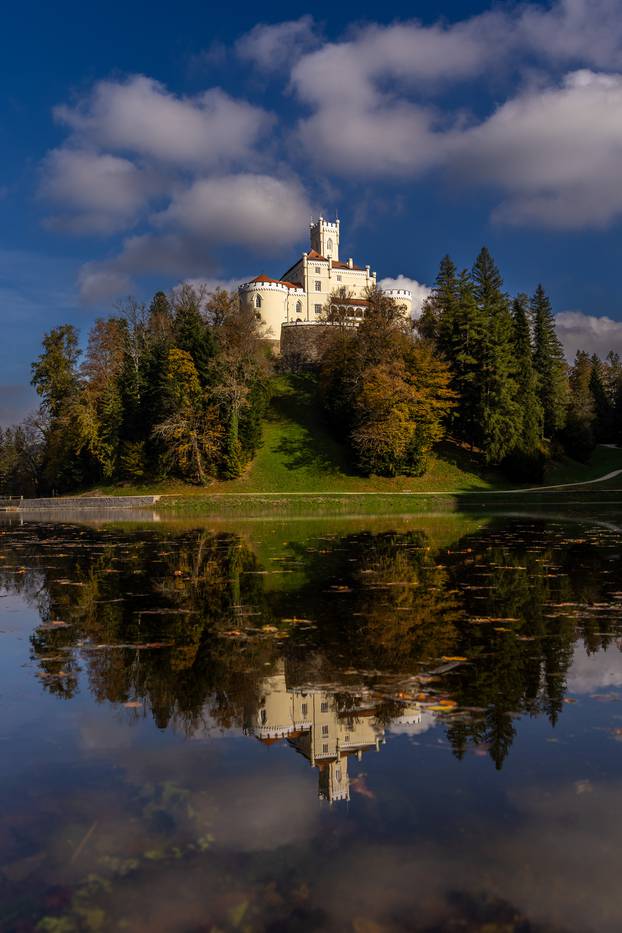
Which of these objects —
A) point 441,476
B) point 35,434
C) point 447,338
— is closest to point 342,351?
point 447,338

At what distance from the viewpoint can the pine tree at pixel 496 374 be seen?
5425cm

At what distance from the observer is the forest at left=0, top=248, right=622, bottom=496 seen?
53906 mm

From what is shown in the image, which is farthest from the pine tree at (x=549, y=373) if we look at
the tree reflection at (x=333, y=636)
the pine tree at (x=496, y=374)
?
the tree reflection at (x=333, y=636)

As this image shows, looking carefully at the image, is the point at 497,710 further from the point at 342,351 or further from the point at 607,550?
the point at 342,351

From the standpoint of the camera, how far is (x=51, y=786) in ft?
16.0

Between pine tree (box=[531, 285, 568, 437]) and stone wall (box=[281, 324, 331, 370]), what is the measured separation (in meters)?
25.0

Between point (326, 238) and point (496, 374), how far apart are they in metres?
55.7

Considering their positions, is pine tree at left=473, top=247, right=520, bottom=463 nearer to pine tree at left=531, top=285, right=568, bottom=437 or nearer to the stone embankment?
pine tree at left=531, top=285, right=568, bottom=437

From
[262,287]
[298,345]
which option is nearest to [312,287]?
[262,287]

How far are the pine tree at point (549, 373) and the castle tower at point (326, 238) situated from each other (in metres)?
41.3

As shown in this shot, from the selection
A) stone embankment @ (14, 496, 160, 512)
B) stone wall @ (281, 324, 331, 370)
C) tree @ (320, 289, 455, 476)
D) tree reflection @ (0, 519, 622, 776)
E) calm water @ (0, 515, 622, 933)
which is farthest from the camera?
stone wall @ (281, 324, 331, 370)

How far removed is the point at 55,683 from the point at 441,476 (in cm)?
4924

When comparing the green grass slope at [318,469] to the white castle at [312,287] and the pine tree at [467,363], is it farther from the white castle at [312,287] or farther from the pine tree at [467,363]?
the white castle at [312,287]

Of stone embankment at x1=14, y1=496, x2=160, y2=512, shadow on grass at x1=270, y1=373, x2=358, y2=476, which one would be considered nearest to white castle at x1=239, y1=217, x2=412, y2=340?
shadow on grass at x1=270, y1=373, x2=358, y2=476
